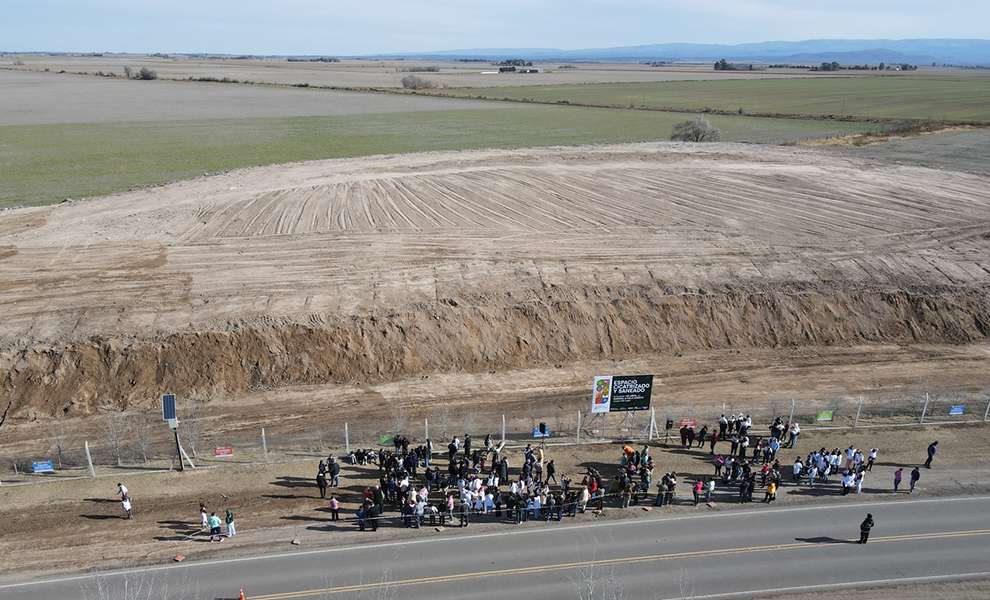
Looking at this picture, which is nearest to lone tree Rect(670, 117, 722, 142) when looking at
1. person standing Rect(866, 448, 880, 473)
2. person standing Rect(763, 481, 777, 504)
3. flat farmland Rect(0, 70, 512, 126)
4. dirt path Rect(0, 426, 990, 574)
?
flat farmland Rect(0, 70, 512, 126)

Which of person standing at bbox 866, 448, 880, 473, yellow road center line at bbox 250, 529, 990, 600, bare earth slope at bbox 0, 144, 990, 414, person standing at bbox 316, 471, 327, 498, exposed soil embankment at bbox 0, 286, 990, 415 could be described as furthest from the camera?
bare earth slope at bbox 0, 144, 990, 414

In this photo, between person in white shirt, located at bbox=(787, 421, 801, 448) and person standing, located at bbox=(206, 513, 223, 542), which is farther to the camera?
person in white shirt, located at bbox=(787, 421, 801, 448)

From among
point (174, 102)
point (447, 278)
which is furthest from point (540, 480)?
point (174, 102)

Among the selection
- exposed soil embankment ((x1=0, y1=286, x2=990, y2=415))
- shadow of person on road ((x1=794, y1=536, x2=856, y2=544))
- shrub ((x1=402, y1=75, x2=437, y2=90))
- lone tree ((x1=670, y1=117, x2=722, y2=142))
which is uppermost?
shrub ((x1=402, y1=75, x2=437, y2=90))

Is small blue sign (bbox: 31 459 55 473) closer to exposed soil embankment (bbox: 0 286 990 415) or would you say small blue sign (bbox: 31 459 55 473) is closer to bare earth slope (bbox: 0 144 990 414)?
exposed soil embankment (bbox: 0 286 990 415)

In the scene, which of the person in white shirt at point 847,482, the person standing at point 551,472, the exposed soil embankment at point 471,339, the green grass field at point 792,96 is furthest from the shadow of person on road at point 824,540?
the green grass field at point 792,96

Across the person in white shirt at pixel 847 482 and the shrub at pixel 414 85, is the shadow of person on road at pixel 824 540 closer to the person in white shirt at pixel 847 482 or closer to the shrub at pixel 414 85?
the person in white shirt at pixel 847 482
